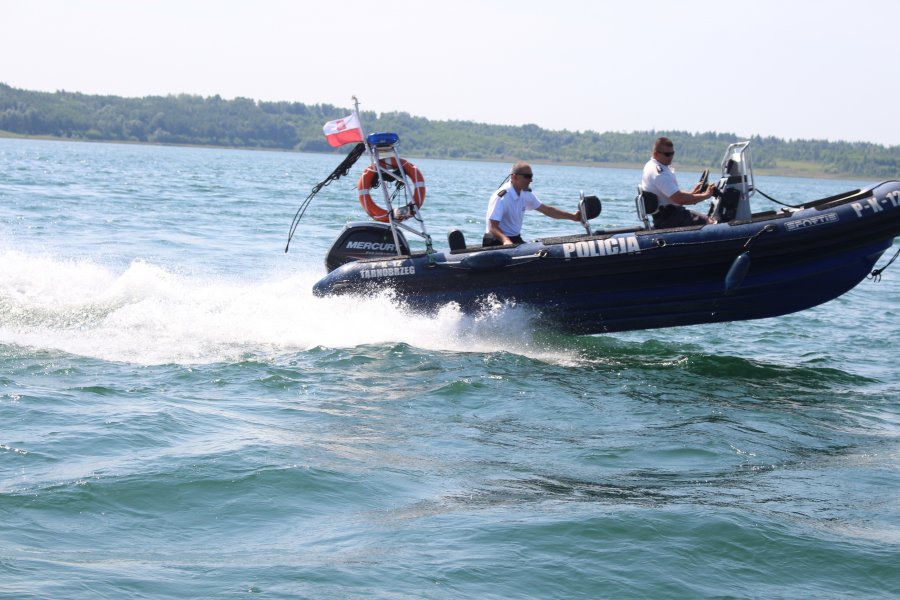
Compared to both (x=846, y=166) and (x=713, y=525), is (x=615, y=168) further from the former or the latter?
(x=713, y=525)

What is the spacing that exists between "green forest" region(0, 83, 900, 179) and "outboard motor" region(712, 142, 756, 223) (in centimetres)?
12192

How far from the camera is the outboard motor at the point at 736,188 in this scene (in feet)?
30.7

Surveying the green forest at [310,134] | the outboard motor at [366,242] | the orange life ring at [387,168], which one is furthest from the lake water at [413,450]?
the green forest at [310,134]

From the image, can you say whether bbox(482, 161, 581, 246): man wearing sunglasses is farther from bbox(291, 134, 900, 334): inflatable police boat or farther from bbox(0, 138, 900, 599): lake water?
bbox(0, 138, 900, 599): lake water

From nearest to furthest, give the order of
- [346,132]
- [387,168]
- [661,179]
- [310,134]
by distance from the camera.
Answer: [661,179] < [346,132] < [387,168] < [310,134]

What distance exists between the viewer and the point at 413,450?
21.0ft

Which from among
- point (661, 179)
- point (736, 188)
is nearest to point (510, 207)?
point (661, 179)

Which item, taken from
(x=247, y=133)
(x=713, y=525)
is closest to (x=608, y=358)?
(x=713, y=525)

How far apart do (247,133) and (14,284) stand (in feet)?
462

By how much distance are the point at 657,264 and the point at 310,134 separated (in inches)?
5626

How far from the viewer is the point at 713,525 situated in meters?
5.15

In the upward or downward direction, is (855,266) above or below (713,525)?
above

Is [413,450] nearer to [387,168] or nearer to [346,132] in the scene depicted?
[346,132]

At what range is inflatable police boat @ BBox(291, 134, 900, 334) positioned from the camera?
359 inches
